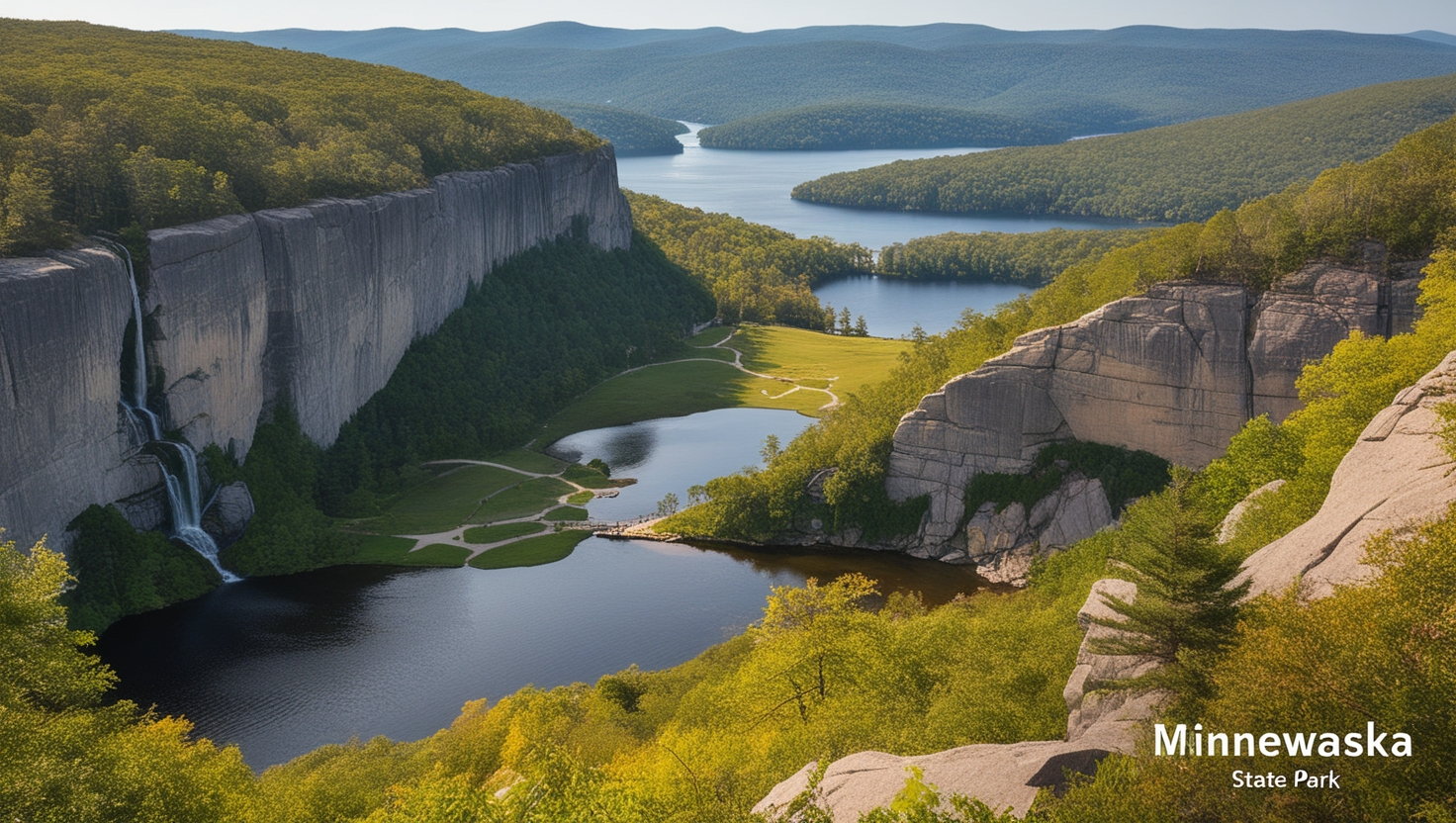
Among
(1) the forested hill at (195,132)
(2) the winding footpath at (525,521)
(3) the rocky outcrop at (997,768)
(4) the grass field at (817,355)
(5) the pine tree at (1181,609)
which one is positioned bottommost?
(2) the winding footpath at (525,521)

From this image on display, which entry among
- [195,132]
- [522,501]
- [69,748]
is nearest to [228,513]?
[522,501]

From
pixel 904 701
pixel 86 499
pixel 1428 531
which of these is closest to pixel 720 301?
pixel 86 499

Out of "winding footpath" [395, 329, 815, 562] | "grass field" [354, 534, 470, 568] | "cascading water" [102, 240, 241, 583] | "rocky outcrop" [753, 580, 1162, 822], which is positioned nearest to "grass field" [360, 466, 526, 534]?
"winding footpath" [395, 329, 815, 562]

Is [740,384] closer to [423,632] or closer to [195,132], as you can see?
[195,132]

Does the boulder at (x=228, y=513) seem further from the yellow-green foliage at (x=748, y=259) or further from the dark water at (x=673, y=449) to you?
the yellow-green foliage at (x=748, y=259)

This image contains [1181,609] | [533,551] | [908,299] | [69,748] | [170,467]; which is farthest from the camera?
[908,299]

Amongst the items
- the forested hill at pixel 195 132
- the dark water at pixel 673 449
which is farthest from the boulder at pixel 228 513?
the dark water at pixel 673 449

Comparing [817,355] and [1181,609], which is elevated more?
[1181,609]
